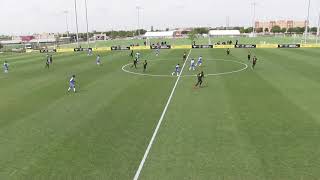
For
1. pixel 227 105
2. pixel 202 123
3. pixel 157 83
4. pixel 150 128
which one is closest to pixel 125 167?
pixel 150 128

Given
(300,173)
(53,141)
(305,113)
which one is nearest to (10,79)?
(53,141)

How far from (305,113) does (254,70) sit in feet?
67.6

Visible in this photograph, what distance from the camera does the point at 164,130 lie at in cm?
1908

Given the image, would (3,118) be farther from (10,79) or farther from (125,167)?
(10,79)

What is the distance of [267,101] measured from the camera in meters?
25.4

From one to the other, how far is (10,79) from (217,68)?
27.1 m

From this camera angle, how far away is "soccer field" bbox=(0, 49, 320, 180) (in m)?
14.1

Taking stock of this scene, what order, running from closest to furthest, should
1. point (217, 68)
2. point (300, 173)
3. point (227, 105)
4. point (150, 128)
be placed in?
1. point (300, 173)
2. point (150, 128)
3. point (227, 105)
4. point (217, 68)

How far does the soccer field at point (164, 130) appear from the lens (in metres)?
14.1

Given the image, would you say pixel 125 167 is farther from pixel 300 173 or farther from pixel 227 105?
pixel 227 105

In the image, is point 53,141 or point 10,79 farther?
point 10,79

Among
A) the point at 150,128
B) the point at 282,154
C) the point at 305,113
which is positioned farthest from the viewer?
the point at 305,113

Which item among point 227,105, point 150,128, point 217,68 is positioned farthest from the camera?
point 217,68

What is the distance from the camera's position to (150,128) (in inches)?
766
